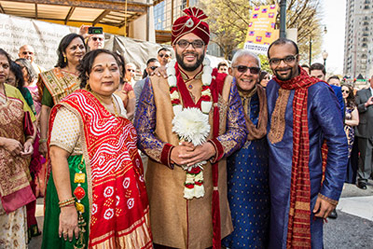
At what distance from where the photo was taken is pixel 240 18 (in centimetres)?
2238

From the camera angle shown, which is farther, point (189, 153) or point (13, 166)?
point (13, 166)

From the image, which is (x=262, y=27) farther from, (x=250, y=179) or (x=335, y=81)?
(x=250, y=179)

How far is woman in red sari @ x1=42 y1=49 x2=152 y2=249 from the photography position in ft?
6.64

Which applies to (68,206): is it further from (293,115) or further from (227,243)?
(293,115)

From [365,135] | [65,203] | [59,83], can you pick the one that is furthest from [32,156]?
[365,135]

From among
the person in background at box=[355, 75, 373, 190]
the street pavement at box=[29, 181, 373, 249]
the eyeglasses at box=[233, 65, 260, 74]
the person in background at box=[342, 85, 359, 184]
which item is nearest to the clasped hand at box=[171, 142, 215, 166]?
the eyeglasses at box=[233, 65, 260, 74]

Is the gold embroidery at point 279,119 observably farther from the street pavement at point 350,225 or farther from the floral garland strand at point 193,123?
the street pavement at point 350,225

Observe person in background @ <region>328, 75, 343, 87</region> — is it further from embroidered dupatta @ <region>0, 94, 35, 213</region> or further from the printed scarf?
embroidered dupatta @ <region>0, 94, 35, 213</region>

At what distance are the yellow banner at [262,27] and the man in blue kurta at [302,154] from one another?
5.08 metres

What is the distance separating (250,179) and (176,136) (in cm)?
92

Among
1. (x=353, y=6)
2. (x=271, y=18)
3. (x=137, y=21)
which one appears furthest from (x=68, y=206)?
(x=353, y=6)

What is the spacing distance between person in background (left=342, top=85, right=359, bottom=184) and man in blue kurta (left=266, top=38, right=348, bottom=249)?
13.4ft

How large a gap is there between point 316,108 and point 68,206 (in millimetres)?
2151

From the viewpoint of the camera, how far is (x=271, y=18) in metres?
8.01
